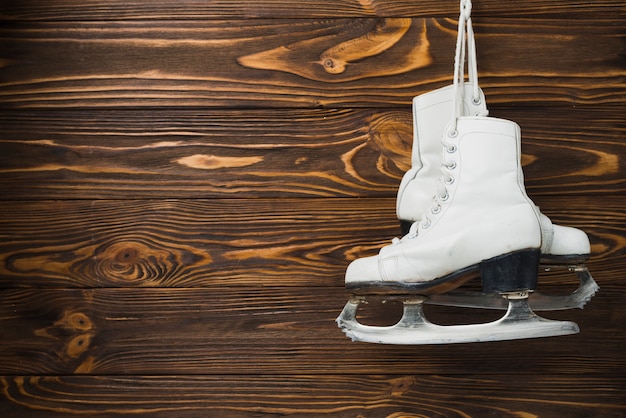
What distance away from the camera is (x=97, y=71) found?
1197 millimetres

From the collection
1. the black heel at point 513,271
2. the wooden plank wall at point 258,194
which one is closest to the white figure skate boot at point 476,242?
the black heel at point 513,271

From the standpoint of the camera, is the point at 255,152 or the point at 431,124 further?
the point at 255,152

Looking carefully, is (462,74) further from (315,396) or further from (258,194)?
(315,396)

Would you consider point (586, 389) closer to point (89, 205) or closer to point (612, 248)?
point (612, 248)

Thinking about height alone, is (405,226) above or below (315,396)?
above

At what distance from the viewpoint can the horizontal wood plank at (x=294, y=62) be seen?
1.17 meters

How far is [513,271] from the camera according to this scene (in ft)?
2.94

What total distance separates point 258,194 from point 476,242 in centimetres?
42

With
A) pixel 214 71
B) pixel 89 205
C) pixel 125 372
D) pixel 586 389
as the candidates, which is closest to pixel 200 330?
pixel 125 372

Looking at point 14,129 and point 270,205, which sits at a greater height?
point 14,129

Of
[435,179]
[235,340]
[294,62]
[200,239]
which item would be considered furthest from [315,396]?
[294,62]

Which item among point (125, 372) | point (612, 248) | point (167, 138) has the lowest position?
point (125, 372)

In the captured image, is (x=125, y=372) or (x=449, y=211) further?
(x=125, y=372)

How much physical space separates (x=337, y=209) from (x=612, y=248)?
1.51ft
